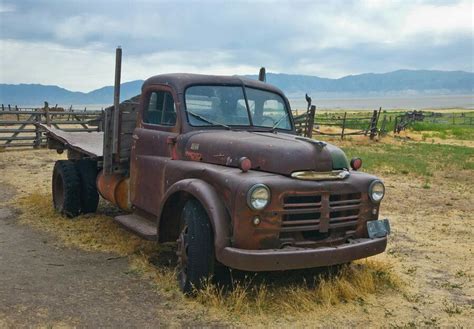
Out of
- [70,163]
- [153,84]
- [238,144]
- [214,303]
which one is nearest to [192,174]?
[238,144]

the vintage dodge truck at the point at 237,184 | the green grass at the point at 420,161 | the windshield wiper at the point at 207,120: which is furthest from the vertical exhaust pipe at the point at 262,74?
the green grass at the point at 420,161

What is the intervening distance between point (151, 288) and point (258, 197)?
1.56 meters

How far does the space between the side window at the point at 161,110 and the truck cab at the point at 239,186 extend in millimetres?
11

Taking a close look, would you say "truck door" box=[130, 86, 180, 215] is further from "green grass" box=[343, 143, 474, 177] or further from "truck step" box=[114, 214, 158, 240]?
"green grass" box=[343, 143, 474, 177]

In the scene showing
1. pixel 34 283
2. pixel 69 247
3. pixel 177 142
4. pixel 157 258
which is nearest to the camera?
pixel 34 283

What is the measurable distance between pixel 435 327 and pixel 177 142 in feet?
9.77

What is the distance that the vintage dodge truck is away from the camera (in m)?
→ 4.30

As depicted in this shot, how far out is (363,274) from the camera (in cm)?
520

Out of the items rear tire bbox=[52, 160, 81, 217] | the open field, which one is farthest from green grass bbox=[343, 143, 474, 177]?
rear tire bbox=[52, 160, 81, 217]

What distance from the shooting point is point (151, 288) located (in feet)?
16.4

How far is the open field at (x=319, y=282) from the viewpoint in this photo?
4.35 metres

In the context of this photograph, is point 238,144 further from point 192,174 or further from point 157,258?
point 157,258

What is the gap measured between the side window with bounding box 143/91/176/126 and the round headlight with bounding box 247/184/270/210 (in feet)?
5.76

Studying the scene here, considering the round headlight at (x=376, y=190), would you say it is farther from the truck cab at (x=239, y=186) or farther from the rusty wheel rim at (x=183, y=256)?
the rusty wheel rim at (x=183, y=256)
